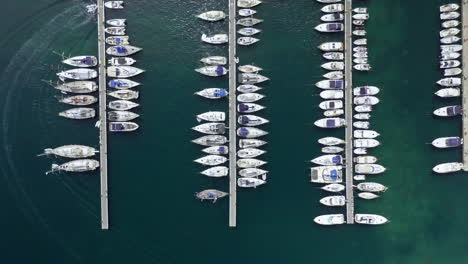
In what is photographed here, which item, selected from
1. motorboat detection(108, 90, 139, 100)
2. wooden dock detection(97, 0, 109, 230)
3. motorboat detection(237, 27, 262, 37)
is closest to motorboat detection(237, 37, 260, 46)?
motorboat detection(237, 27, 262, 37)

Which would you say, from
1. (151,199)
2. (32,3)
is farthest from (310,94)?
(32,3)

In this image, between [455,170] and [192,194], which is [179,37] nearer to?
[192,194]

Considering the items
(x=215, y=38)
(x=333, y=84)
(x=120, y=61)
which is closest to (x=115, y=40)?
(x=120, y=61)

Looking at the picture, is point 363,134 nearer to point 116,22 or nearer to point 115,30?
point 115,30

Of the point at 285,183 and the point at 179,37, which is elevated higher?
the point at 179,37

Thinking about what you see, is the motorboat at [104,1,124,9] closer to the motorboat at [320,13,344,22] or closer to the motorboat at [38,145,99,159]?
the motorboat at [38,145,99,159]

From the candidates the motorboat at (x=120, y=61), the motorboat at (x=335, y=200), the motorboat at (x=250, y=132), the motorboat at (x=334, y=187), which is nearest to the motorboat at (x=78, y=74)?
the motorboat at (x=120, y=61)

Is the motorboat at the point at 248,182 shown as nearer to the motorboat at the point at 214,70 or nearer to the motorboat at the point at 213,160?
the motorboat at the point at 213,160
